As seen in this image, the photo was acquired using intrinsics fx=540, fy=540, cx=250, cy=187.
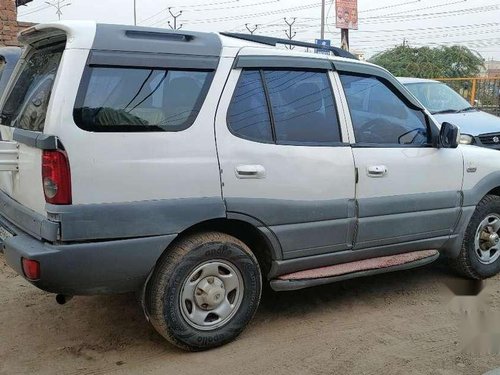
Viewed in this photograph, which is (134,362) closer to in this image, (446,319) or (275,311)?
(275,311)

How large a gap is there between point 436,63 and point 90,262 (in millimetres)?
37775

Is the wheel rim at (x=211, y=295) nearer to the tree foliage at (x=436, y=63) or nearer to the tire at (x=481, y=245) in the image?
the tire at (x=481, y=245)

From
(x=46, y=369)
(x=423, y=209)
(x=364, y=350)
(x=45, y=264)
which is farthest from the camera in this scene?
(x=423, y=209)

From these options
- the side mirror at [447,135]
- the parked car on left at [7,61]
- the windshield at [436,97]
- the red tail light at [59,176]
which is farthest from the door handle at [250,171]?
the windshield at [436,97]

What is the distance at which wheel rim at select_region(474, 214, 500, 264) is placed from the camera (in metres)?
4.79

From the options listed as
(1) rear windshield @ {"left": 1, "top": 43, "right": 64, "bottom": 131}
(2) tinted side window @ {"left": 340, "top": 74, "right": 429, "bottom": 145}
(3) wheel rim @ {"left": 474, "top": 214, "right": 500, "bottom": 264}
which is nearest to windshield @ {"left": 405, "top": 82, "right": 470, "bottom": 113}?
(3) wheel rim @ {"left": 474, "top": 214, "right": 500, "bottom": 264}

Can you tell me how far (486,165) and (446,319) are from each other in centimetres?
145

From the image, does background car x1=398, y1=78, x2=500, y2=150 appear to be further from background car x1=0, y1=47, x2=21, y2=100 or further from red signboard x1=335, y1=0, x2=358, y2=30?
red signboard x1=335, y1=0, x2=358, y2=30

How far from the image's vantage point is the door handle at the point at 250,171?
3.40 m

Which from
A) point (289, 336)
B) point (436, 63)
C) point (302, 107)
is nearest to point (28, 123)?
point (302, 107)

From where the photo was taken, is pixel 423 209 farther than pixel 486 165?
No

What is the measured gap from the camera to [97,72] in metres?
3.07

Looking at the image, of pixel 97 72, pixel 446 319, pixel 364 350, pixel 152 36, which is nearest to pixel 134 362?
pixel 364 350

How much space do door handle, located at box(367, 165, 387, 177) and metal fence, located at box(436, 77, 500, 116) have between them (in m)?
12.2
